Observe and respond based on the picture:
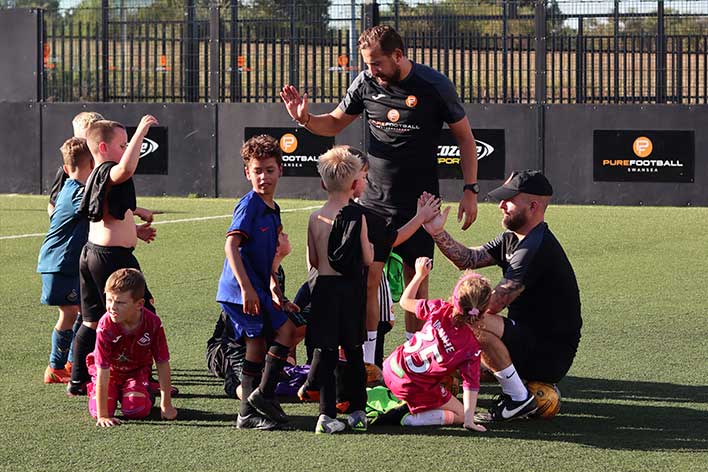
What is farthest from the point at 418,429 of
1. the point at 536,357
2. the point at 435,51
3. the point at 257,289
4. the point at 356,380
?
the point at 435,51

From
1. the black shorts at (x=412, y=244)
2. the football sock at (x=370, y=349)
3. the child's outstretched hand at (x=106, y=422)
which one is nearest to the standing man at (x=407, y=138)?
the black shorts at (x=412, y=244)

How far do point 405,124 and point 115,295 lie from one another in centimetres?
232

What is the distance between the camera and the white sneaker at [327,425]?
21.0 feet

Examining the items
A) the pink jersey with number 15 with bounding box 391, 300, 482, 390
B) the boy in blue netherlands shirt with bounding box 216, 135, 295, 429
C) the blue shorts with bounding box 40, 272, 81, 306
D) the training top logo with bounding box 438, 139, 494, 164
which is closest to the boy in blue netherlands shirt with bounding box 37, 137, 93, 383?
the blue shorts with bounding box 40, 272, 81, 306

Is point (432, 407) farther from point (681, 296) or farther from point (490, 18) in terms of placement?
point (490, 18)

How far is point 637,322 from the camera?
9.64 m

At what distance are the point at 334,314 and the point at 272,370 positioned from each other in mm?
435

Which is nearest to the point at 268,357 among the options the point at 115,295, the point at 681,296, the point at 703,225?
the point at 115,295

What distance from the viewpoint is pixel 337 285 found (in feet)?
21.4

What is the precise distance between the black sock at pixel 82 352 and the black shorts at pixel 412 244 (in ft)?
6.44

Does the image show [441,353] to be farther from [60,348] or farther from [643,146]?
[643,146]

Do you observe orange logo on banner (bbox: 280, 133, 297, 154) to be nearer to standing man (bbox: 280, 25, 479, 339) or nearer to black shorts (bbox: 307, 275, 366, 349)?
standing man (bbox: 280, 25, 479, 339)

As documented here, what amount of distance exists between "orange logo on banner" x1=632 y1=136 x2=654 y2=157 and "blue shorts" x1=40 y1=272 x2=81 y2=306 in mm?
13542

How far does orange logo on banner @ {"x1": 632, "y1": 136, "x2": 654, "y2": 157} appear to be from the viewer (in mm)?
19781
